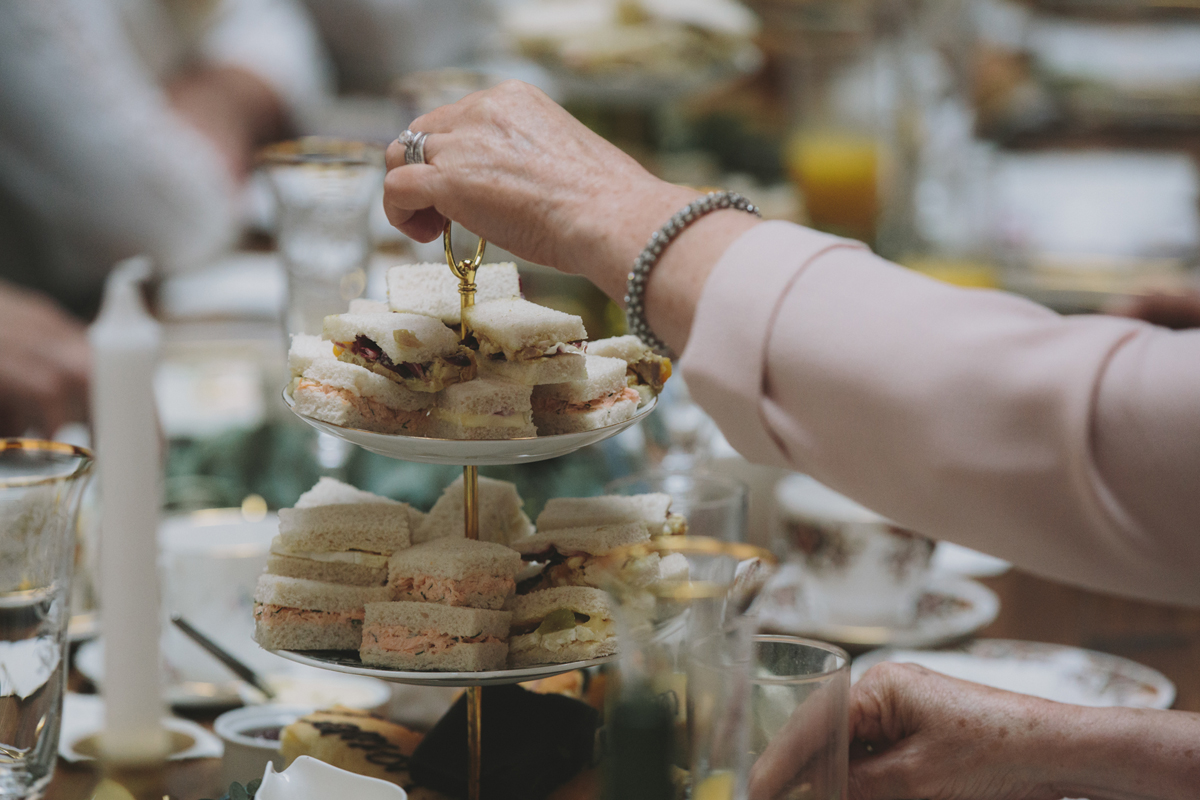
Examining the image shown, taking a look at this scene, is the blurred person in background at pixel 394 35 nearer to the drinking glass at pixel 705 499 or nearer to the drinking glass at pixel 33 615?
the drinking glass at pixel 705 499

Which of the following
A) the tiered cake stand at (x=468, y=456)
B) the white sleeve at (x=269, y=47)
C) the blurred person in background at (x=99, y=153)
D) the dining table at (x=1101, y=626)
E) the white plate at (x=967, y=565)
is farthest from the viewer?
the white sleeve at (x=269, y=47)

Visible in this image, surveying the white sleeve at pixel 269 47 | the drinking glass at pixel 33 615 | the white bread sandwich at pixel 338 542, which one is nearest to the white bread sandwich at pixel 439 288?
the white bread sandwich at pixel 338 542

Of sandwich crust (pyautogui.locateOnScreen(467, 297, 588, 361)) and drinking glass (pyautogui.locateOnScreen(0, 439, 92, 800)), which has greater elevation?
sandwich crust (pyautogui.locateOnScreen(467, 297, 588, 361))

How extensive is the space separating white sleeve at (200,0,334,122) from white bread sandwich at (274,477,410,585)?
2.45 metres

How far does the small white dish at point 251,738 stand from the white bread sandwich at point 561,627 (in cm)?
20

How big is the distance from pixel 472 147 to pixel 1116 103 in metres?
2.92

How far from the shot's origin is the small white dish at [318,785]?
588 millimetres

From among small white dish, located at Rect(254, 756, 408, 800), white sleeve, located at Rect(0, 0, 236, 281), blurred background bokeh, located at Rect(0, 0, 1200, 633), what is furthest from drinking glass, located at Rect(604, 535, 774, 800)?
white sleeve, located at Rect(0, 0, 236, 281)

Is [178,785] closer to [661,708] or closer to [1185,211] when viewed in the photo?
[661,708]

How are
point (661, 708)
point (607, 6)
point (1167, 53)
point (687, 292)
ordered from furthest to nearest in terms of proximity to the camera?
point (1167, 53), point (607, 6), point (687, 292), point (661, 708)

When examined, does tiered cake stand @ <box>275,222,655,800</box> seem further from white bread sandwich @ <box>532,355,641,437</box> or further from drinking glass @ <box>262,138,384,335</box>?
drinking glass @ <box>262,138,384,335</box>

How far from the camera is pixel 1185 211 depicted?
282cm

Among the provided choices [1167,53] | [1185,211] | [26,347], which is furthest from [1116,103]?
[26,347]

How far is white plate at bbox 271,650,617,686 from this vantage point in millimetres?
572
